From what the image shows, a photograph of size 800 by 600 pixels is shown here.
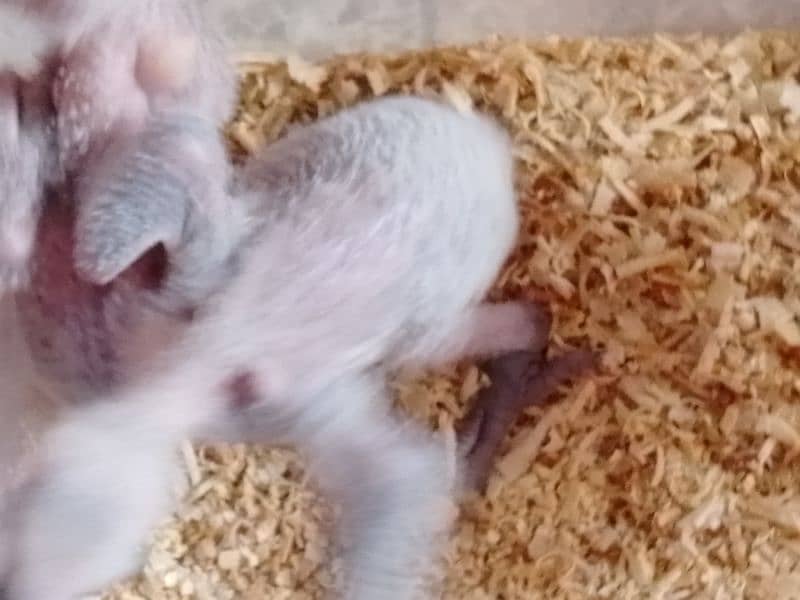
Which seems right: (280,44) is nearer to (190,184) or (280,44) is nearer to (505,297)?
(505,297)

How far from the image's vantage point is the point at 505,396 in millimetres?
1123

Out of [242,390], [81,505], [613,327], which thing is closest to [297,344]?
[242,390]

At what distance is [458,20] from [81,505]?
0.58 metres

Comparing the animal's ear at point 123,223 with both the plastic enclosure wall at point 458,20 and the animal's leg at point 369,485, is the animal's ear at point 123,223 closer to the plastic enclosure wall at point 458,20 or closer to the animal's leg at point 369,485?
the animal's leg at point 369,485

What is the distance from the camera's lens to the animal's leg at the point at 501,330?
103cm

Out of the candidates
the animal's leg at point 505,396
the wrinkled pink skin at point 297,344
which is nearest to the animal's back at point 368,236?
the wrinkled pink skin at point 297,344

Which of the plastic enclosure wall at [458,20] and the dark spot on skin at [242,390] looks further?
the plastic enclosure wall at [458,20]

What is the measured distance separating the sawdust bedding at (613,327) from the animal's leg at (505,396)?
0.01 metres

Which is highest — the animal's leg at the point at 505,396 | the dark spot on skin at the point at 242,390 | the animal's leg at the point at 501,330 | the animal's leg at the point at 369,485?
the dark spot on skin at the point at 242,390

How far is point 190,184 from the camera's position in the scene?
0.77 meters

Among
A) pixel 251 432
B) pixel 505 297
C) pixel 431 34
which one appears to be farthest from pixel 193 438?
pixel 431 34

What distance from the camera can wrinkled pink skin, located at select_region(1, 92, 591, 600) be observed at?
777 mm

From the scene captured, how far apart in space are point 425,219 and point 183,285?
Result: 0.16 meters

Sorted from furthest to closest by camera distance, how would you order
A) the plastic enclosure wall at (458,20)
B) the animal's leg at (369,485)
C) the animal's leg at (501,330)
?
the plastic enclosure wall at (458,20) < the animal's leg at (501,330) < the animal's leg at (369,485)
